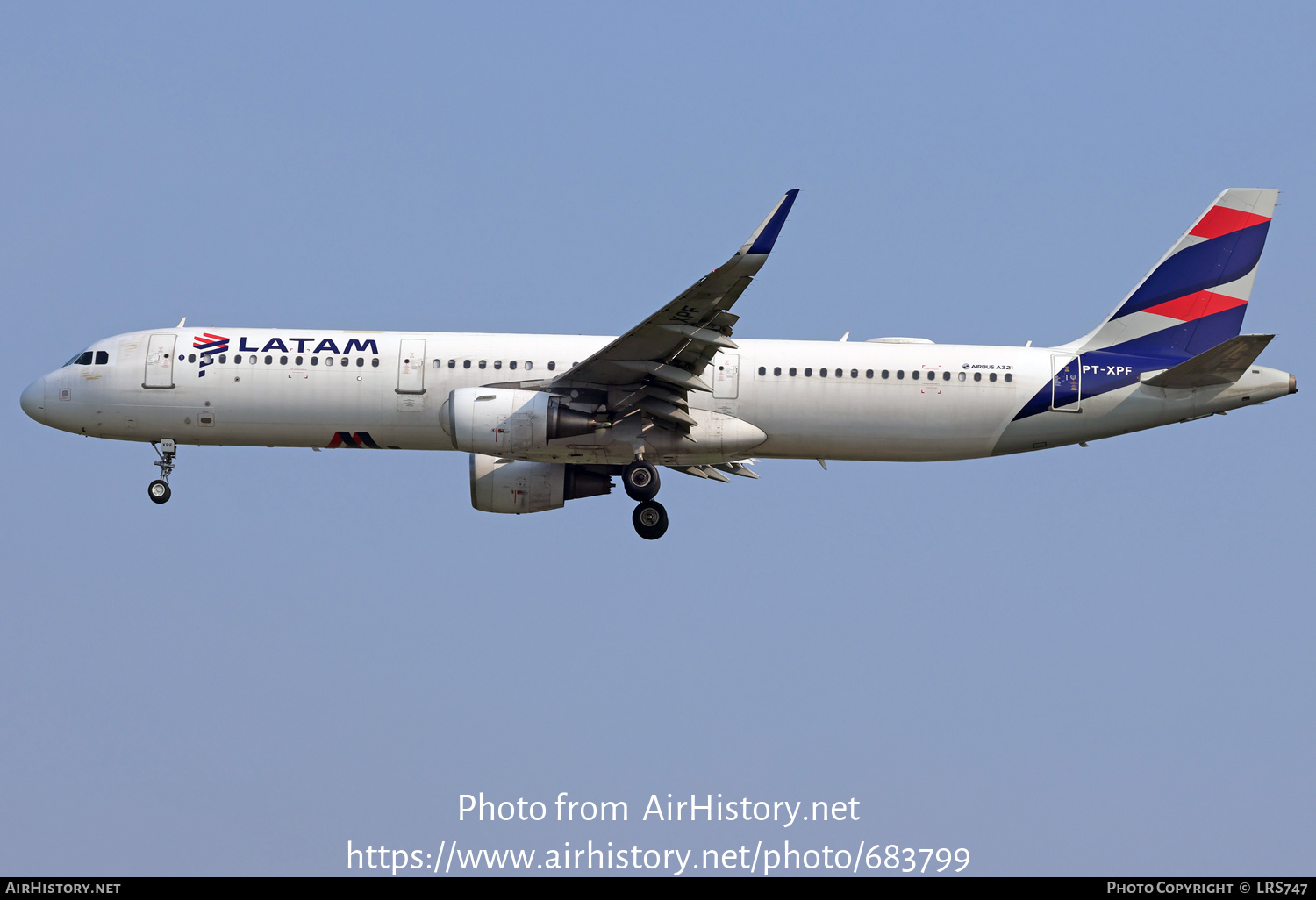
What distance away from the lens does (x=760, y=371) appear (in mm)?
32812

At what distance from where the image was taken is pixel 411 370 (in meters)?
33.0

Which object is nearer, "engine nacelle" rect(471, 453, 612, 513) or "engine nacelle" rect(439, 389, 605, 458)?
"engine nacelle" rect(439, 389, 605, 458)

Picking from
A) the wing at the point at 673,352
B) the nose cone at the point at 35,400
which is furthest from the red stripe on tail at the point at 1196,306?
the nose cone at the point at 35,400

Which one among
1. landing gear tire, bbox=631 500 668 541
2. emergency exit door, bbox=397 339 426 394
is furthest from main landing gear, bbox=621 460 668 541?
emergency exit door, bbox=397 339 426 394

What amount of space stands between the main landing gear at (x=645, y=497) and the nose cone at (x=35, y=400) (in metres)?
14.2

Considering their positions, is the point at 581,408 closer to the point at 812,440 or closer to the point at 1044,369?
the point at 812,440

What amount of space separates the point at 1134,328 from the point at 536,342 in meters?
14.3

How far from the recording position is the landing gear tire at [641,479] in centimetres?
3284

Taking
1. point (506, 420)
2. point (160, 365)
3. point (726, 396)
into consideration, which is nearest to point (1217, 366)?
point (726, 396)

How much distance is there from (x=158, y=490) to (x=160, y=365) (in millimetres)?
3045

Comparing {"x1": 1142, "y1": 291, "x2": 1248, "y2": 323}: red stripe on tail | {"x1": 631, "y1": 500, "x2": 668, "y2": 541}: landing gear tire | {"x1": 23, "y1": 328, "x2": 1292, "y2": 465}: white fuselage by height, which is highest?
{"x1": 1142, "y1": 291, "x2": 1248, "y2": 323}: red stripe on tail

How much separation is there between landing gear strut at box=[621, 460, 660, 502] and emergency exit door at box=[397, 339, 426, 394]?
5105 millimetres

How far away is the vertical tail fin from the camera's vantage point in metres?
34.4

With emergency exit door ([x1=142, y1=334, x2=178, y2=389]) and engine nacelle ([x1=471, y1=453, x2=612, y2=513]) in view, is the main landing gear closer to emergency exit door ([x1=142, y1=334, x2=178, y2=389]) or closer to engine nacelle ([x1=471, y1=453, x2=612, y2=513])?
engine nacelle ([x1=471, y1=453, x2=612, y2=513])
